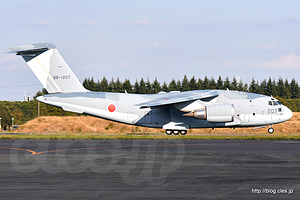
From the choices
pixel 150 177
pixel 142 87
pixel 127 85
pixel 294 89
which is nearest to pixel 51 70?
pixel 150 177

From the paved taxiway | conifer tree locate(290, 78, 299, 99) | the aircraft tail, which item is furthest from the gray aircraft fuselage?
conifer tree locate(290, 78, 299, 99)

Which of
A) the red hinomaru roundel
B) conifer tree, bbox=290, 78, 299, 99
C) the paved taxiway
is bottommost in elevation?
the paved taxiway

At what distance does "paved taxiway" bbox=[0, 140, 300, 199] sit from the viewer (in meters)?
10.3

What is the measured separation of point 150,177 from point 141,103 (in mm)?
21111

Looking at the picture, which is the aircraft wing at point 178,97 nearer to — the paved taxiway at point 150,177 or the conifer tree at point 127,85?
the paved taxiway at point 150,177

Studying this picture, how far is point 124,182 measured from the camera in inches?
473

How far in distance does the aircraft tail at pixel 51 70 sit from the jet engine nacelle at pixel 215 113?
12510 millimetres

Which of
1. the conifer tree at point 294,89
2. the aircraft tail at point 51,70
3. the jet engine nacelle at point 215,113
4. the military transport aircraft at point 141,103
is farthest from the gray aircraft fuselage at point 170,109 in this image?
the conifer tree at point 294,89

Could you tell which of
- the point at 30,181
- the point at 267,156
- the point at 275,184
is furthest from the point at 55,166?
the point at 267,156

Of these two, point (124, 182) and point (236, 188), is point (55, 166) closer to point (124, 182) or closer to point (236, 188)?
point (124, 182)

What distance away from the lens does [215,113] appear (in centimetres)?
3316

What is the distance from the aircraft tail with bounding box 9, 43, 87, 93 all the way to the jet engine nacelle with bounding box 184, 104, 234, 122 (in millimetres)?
12510

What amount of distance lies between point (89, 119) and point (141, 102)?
7.87 meters

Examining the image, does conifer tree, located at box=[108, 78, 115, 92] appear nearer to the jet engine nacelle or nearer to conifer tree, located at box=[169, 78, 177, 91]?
conifer tree, located at box=[169, 78, 177, 91]
